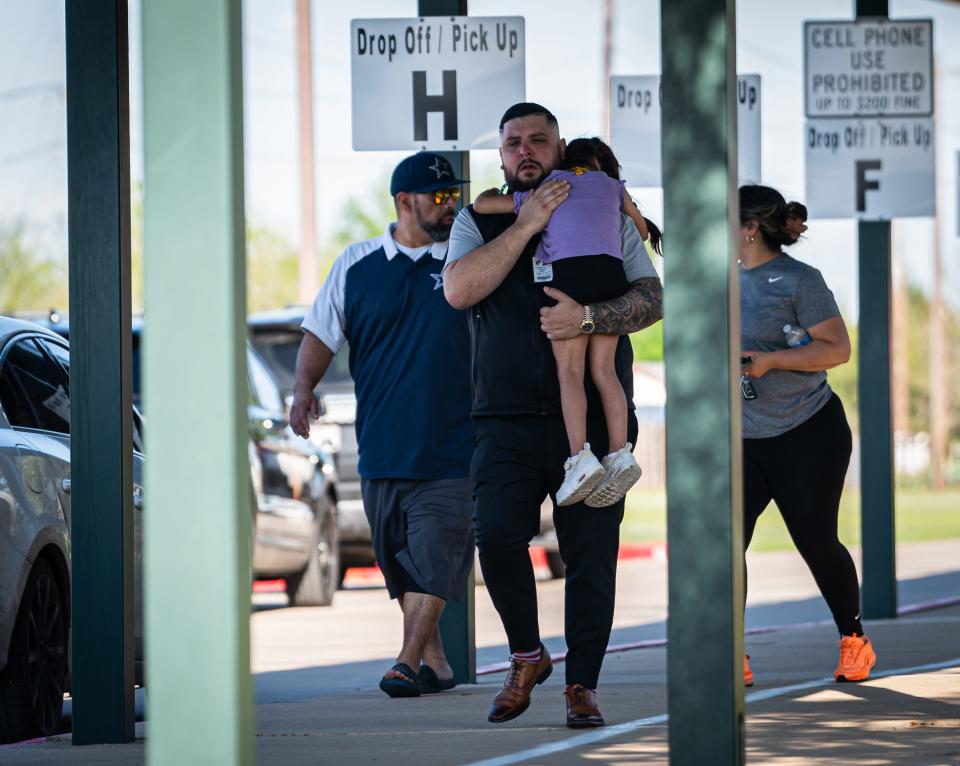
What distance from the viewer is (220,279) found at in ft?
11.3

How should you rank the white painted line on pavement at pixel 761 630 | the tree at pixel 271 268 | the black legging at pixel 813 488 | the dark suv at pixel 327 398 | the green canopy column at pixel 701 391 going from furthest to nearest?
the tree at pixel 271 268, the dark suv at pixel 327 398, the white painted line on pavement at pixel 761 630, the black legging at pixel 813 488, the green canopy column at pixel 701 391

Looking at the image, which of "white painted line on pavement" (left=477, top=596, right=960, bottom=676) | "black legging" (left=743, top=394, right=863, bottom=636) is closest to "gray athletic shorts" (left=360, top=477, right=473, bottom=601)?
"white painted line on pavement" (left=477, top=596, right=960, bottom=676)

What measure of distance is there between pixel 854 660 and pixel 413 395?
215 centimetres

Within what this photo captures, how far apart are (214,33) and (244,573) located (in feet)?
3.16

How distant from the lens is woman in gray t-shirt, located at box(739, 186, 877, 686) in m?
8.09

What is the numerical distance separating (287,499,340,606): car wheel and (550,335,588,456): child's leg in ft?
27.4

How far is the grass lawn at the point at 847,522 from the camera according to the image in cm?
2850

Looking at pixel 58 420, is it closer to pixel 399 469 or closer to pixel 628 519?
pixel 399 469

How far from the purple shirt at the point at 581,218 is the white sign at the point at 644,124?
4.54 m

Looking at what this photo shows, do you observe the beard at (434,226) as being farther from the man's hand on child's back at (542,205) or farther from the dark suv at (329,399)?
the dark suv at (329,399)

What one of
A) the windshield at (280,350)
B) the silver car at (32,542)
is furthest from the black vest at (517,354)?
the windshield at (280,350)

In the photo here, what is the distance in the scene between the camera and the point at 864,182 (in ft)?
39.1

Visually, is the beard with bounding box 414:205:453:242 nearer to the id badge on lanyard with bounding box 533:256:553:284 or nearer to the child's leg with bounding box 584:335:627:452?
the id badge on lanyard with bounding box 533:256:553:284

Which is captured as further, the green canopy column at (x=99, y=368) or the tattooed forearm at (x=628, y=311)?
the tattooed forearm at (x=628, y=311)
